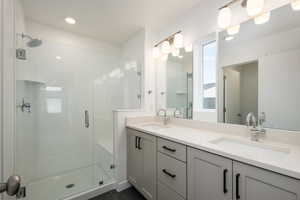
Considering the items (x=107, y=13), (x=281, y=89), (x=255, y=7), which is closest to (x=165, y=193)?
(x=281, y=89)

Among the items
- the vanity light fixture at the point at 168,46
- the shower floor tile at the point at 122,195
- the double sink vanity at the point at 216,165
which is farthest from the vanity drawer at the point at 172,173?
the vanity light fixture at the point at 168,46

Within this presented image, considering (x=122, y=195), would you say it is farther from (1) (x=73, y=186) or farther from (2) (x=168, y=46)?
(2) (x=168, y=46)

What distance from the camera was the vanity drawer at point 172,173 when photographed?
1157 millimetres

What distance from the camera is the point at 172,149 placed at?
124 cm

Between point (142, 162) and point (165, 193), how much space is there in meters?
0.43

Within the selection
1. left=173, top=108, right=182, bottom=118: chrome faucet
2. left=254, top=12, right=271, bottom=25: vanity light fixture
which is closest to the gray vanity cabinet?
left=173, top=108, right=182, bottom=118: chrome faucet

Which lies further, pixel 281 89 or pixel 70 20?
pixel 70 20

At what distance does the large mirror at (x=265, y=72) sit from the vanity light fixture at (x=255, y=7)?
0.09m

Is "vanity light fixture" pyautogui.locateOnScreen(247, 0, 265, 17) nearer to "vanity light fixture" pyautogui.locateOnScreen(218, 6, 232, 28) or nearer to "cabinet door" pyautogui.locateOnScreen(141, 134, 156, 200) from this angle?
"vanity light fixture" pyautogui.locateOnScreen(218, 6, 232, 28)

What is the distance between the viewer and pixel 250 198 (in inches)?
30.8

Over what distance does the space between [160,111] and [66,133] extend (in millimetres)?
1632

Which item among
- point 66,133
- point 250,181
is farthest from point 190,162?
point 66,133

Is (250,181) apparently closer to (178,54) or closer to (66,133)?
(178,54)

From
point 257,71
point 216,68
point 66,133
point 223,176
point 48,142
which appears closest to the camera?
point 223,176
